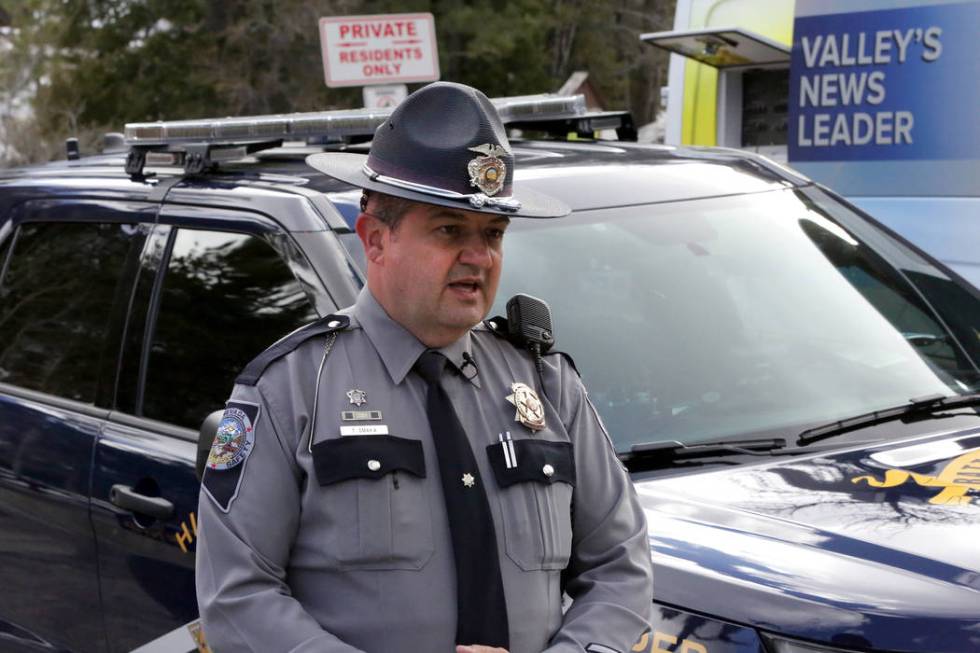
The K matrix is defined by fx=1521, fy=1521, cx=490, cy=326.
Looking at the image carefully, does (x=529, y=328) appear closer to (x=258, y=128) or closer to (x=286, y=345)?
(x=286, y=345)

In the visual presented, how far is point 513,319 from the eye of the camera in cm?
233

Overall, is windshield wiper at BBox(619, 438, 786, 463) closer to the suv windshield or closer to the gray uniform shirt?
the suv windshield

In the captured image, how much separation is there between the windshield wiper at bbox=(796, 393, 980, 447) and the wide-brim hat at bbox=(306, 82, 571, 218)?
1018 millimetres

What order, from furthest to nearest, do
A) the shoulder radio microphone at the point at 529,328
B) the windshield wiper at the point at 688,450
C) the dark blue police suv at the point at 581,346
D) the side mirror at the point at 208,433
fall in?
the windshield wiper at the point at 688,450
the dark blue police suv at the point at 581,346
the side mirror at the point at 208,433
the shoulder radio microphone at the point at 529,328

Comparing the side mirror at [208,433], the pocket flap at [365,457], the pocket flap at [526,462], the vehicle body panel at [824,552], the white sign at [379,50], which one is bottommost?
the vehicle body panel at [824,552]

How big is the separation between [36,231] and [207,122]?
0.71 meters

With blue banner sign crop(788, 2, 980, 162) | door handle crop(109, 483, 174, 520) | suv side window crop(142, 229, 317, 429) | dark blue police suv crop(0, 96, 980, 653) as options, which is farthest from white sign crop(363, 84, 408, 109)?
door handle crop(109, 483, 174, 520)

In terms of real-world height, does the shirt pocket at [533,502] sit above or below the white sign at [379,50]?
below

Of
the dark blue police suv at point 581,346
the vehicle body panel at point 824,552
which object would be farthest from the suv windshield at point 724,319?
the vehicle body panel at point 824,552

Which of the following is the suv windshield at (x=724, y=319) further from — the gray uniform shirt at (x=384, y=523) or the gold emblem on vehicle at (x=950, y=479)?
the gray uniform shirt at (x=384, y=523)

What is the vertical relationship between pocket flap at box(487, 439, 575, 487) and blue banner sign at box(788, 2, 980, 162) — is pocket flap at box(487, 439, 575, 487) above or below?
below

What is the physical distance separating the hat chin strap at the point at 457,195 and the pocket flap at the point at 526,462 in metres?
0.34

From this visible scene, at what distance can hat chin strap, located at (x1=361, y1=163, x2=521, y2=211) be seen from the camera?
2123 mm

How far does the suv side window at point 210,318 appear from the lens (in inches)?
131
